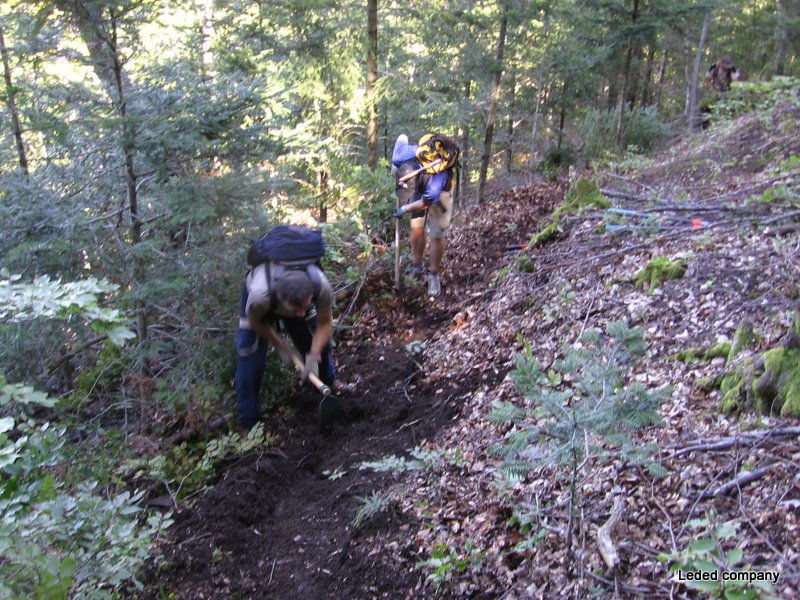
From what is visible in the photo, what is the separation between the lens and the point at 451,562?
3502 millimetres

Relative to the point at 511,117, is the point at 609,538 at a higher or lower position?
lower

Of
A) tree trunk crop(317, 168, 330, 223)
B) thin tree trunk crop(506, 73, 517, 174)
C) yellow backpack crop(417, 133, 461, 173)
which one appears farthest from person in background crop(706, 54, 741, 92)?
yellow backpack crop(417, 133, 461, 173)

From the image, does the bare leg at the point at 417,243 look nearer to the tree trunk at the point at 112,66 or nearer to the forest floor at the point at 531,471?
the forest floor at the point at 531,471

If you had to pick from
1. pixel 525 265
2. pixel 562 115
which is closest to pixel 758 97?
pixel 562 115

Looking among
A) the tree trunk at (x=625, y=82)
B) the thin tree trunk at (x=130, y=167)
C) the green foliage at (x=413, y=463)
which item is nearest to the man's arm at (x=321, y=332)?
the green foliage at (x=413, y=463)

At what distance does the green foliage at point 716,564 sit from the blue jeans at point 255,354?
151 inches

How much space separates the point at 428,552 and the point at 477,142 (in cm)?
1898

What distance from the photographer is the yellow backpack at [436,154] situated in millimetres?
7668

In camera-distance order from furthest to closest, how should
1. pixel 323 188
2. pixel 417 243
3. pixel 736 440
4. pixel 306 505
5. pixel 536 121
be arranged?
1. pixel 536 121
2. pixel 323 188
3. pixel 417 243
4. pixel 306 505
5. pixel 736 440

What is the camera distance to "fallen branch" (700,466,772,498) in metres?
3.01

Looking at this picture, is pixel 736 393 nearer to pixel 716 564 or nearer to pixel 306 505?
pixel 716 564

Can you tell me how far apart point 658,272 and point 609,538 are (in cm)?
318

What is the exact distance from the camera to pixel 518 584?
3.23m

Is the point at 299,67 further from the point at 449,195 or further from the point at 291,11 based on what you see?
the point at 449,195
